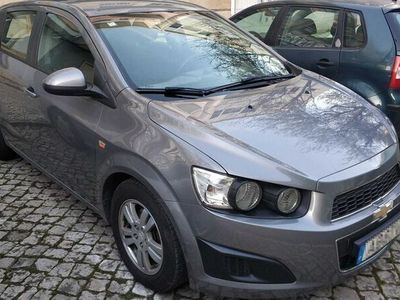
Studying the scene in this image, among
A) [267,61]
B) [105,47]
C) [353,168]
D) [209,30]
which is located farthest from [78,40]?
[353,168]

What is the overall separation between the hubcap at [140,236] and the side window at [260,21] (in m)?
3.39

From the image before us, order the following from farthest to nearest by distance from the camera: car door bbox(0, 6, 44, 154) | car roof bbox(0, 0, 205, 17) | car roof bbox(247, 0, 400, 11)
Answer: car roof bbox(247, 0, 400, 11), car door bbox(0, 6, 44, 154), car roof bbox(0, 0, 205, 17)

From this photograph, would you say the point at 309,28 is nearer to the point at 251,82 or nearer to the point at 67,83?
the point at 251,82

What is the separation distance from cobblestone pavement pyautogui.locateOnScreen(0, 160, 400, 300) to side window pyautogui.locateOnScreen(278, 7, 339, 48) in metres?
2.44

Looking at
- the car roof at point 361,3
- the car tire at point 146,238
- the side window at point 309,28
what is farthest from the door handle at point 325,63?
the car tire at point 146,238

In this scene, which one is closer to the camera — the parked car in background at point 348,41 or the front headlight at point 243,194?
the front headlight at point 243,194

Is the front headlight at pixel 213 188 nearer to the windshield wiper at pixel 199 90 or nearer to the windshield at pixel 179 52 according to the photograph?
the windshield wiper at pixel 199 90

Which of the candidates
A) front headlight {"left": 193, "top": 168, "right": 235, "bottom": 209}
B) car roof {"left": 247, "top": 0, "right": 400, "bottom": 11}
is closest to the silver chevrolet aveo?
front headlight {"left": 193, "top": 168, "right": 235, "bottom": 209}

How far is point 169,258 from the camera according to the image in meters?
2.41

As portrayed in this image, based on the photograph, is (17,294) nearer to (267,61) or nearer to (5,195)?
(5,195)

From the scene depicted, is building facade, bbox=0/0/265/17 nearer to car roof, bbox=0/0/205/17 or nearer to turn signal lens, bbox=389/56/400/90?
turn signal lens, bbox=389/56/400/90

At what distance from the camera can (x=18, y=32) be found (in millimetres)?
3982

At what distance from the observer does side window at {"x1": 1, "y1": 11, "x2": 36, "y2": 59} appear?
373 cm

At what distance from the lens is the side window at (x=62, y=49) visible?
3.01 m
